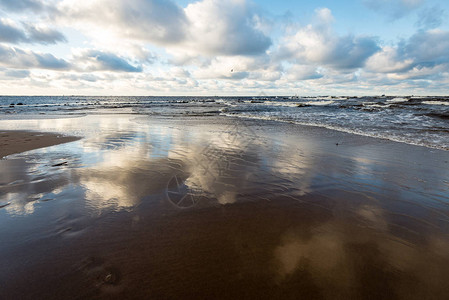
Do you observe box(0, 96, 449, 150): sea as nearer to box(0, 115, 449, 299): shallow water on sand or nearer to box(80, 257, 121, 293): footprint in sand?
box(0, 115, 449, 299): shallow water on sand

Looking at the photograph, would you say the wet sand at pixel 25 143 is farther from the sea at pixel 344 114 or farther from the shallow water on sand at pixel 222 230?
the sea at pixel 344 114

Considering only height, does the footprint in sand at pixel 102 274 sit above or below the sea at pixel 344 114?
above

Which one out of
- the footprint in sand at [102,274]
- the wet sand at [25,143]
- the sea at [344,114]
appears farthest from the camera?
the sea at [344,114]

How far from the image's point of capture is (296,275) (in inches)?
109

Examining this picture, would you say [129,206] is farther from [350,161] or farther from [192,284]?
[350,161]

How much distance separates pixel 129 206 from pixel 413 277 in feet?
16.1

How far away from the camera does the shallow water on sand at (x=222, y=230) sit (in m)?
Result: 2.66

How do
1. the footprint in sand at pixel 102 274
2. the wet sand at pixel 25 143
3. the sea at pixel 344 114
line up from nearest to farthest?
the footprint in sand at pixel 102 274 < the wet sand at pixel 25 143 < the sea at pixel 344 114

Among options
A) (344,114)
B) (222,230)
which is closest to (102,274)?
(222,230)

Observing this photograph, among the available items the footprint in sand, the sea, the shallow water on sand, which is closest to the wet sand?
the shallow water on sand

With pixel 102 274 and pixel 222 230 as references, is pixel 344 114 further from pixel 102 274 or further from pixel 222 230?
pixel 102 274

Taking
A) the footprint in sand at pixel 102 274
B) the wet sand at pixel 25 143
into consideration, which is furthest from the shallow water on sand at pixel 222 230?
the wet sand at pixel 25 143

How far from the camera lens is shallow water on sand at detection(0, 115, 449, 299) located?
105 inches

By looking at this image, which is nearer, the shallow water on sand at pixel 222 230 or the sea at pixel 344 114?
the shallow water on sand at pixel 222 230
